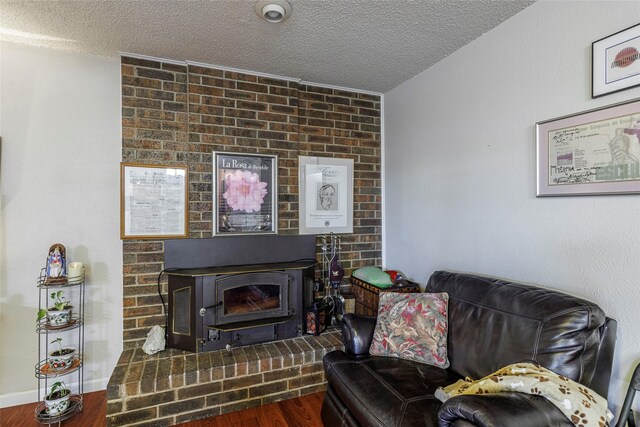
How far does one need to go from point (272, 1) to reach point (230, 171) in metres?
1.31

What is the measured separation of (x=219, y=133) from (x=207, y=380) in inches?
73.1

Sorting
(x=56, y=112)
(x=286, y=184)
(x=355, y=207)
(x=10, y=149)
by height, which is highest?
(x=56, y=112)

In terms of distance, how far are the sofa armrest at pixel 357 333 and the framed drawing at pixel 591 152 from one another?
1.27 m

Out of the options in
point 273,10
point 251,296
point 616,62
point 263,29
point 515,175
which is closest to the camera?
point 616,62

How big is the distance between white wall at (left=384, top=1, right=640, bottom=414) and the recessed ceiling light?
133 cm

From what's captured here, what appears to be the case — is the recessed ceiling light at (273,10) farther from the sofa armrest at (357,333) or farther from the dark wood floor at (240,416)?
the dark wood floor at (240,416)

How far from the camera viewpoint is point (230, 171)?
265 centimetres

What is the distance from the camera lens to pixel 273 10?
1.82 meters

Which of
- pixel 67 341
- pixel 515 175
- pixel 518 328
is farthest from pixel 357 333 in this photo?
pixel 67 341

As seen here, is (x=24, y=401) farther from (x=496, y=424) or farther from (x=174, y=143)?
(x=496, y=424)

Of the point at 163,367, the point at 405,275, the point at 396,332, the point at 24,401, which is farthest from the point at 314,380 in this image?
the point at 24,401

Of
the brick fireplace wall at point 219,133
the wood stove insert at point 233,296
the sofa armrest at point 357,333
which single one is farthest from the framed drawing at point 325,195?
the sofa armrest at point 357,333

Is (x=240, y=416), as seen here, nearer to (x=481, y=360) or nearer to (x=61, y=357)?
(x=61, y=357)

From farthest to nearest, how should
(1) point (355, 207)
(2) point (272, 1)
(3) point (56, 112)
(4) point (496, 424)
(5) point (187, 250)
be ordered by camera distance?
(1) point (355, 207)
(5) point (187, 250)
(3) point (56, 112)
(2) point (272, 1)
(4) point (496, 424)
